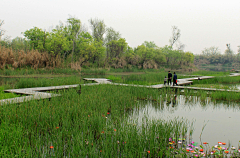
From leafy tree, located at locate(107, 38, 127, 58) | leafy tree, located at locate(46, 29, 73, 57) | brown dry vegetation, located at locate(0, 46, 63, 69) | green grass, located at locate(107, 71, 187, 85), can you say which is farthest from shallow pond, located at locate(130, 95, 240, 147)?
leafy tree, located at locate(107, 38, 127, 58)

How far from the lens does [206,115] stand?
6293mm

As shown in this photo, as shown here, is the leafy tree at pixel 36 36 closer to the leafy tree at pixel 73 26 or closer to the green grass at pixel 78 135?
the leafy tree at pixel 73 26

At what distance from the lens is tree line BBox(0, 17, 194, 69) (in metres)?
28.3

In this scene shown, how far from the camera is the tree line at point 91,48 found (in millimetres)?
28263

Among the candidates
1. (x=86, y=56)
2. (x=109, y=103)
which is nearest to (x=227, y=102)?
(x=109, y=103)

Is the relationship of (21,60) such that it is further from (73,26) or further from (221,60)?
(221,60)

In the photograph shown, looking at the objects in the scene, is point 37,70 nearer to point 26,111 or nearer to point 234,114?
point 26,111

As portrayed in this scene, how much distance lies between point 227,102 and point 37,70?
1550 centimetres

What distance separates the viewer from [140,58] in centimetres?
3781

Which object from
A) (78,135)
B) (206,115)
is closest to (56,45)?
(206,115)

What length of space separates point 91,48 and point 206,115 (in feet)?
89.4

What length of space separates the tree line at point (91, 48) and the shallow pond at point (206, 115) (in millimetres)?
18925

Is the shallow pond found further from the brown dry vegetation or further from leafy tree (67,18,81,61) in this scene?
leafy tree (67,18,81,61)

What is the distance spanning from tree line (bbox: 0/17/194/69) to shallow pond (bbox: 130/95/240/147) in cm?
1893
